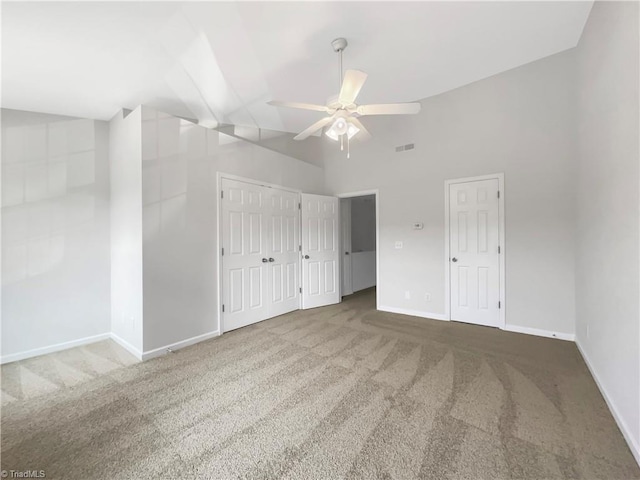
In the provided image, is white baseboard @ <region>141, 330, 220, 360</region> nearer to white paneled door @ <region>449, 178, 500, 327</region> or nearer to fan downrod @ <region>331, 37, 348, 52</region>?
white paneled door @ <region>449, 178, 500, 327</region>

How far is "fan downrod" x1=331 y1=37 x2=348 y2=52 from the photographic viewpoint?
101 inches

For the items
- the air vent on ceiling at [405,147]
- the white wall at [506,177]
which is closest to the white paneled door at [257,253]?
the white wall at [506,177]

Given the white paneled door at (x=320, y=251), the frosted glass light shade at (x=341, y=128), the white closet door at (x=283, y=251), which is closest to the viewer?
the frosted glass light shade at (x=341, y=128)

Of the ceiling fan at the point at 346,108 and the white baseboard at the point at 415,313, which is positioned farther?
the white baseboard at the point at 415,313

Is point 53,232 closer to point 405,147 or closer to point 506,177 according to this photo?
point 405,147

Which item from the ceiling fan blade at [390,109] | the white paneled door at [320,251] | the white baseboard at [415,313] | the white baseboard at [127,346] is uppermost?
the ceiling fan blade at [390,109]

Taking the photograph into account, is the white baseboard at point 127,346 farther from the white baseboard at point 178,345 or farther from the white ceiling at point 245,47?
the white ceiling at point 245,47

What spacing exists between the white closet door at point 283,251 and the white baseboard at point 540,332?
313 centimetres

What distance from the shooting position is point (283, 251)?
4289 millimetres

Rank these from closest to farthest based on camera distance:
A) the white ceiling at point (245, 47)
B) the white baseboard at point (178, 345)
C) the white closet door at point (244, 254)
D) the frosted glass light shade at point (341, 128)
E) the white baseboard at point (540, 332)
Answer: the white ceiling at point (245, 47) → the frosted glass light shade at point (341, 128) → the white baseboard at point (178, 345) → the white baseboard at point (540, 332) → the white closet door at point (244, 254)

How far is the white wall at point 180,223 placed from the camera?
111 inches

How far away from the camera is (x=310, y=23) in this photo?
235 centimetres

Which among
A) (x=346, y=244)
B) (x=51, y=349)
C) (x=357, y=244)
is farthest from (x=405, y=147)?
(x=51, y=349)

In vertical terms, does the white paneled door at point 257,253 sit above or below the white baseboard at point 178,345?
→ above
